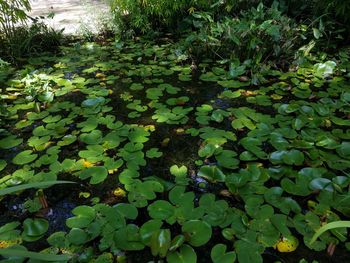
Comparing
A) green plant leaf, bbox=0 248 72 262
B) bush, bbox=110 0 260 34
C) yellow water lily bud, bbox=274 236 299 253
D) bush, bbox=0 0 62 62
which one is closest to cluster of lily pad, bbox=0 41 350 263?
yellow water lily bud, bbox=274 236 299 253

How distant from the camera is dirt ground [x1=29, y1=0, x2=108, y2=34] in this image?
401cm

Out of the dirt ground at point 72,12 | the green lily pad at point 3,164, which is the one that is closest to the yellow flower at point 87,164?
the green lily pad at point 3,164

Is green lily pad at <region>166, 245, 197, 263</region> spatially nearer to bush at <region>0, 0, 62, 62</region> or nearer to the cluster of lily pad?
the cluster of lily pad

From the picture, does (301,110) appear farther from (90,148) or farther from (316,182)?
(90,148)

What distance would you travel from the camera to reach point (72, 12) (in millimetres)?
4594

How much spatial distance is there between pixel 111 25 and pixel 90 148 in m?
2.64

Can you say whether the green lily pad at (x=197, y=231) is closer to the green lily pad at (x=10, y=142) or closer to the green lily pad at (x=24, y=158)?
the green lily pad at (x=24, y=158)

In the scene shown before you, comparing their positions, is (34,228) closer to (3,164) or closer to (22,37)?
(3,164)

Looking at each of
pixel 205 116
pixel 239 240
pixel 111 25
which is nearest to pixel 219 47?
pixel 205 116

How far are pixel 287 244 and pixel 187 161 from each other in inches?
27.4

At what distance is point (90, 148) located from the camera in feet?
5.87

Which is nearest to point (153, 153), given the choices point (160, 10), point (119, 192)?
point (119, 192)

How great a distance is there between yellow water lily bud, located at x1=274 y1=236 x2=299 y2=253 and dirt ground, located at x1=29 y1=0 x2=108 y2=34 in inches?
137

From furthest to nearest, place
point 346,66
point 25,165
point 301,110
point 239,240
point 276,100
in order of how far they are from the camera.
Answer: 1. point 346,66
2. point 276,100
3. point 301,110
4. point 25,165
5. point 239,240
